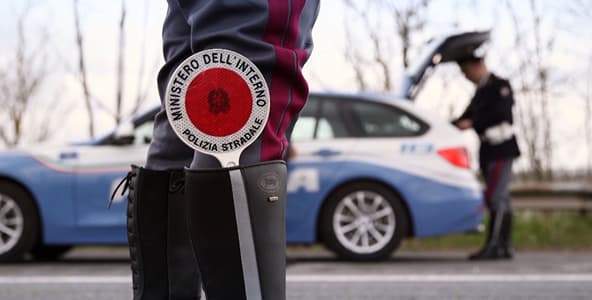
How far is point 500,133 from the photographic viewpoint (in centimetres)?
779

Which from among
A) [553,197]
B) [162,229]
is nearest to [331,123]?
[553,197]

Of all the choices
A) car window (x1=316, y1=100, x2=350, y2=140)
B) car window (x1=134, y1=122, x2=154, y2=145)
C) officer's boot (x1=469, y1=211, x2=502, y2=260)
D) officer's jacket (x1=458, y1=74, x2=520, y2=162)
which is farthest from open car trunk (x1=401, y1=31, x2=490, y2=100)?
car window (x1=134, y1=122, x2=154, y2=145)

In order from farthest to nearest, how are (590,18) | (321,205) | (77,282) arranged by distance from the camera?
(590,18), (321,205), (77,282)

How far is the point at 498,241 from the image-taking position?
7555 millimetres

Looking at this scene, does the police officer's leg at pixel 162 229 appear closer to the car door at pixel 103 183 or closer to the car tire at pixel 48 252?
the car door at pixel 103 183

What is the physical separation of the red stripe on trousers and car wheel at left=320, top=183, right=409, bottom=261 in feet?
17.9

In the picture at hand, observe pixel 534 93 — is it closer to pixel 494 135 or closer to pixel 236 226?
pixel 494 135

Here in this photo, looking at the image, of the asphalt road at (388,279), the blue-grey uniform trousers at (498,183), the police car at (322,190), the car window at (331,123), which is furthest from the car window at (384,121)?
the asphalt road at (388,279)

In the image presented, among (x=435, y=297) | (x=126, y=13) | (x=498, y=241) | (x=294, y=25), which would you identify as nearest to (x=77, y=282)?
(x=435, y=297)

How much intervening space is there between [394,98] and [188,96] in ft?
20.4

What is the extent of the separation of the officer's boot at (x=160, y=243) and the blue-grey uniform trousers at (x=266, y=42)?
0.61 feet

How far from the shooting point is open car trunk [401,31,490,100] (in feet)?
25.7

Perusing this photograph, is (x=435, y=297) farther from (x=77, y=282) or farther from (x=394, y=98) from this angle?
(x=394, y=98)

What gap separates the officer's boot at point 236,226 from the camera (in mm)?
1681
